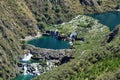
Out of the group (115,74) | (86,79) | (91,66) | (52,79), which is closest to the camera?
(115,74)

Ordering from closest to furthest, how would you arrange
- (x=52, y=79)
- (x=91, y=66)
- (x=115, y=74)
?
1. (x=115, y=74)
2. (x=91, y=66)
3. (x=52, y=79)

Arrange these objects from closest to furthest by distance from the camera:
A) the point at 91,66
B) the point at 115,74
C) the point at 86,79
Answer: the point at 115,74 < the point at 86,79 < the point at 91,66

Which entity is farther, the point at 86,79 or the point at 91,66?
the point at 91,66

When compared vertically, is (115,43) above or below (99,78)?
above

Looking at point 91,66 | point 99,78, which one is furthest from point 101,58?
point 99,78

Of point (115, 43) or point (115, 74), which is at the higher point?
point (115, 43)

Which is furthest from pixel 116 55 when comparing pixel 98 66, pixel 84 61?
pixel 84 61

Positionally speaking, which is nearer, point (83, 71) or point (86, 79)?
point (86, 79)

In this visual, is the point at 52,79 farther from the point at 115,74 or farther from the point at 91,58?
the point at 115,74

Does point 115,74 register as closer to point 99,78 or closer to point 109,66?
point 99,78
